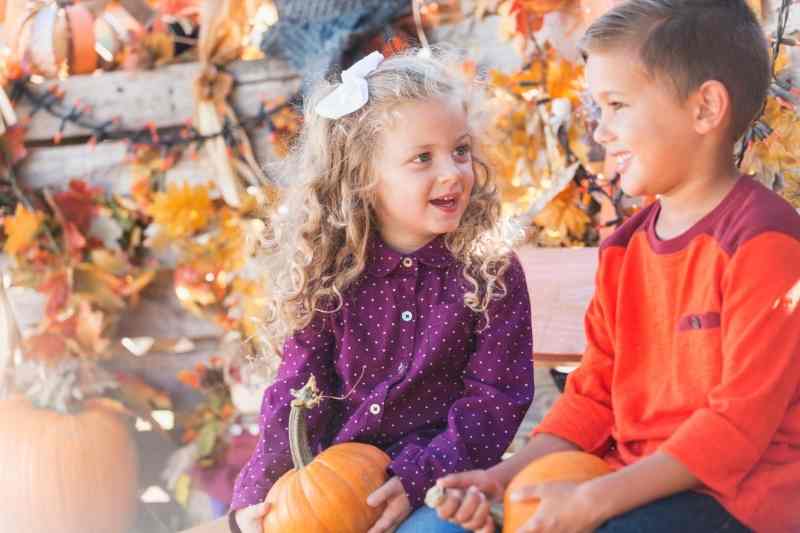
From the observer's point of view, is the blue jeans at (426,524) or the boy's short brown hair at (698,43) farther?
the blue jeans at (426,524)

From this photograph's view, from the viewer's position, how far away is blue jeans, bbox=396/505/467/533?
1.78 metres

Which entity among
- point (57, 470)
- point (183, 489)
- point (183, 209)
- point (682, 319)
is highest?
point (682, 319)

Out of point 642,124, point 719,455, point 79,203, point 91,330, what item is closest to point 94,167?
point 79,203

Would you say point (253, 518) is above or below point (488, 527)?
below

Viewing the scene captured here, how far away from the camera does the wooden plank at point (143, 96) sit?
3.56m

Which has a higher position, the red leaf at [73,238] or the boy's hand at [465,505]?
the boy's hand at [465,505]

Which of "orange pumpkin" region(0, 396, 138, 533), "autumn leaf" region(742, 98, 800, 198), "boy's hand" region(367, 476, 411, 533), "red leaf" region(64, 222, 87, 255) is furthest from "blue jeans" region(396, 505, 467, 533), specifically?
"red leaf" region(64, 222, 87, 255)

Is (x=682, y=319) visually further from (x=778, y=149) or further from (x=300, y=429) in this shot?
(x=778, y=149)

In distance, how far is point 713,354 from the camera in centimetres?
161

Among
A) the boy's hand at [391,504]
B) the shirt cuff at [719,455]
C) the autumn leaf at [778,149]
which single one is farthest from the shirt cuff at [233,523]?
the autumn leaf at [778,149]

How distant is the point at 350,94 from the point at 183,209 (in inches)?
63.2

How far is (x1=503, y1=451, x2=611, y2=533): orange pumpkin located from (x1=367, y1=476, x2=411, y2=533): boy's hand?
24cm

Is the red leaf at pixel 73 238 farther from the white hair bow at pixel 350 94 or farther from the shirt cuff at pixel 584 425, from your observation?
the shirt cuff at pixel 584 425

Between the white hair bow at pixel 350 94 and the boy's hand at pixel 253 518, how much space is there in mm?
743
